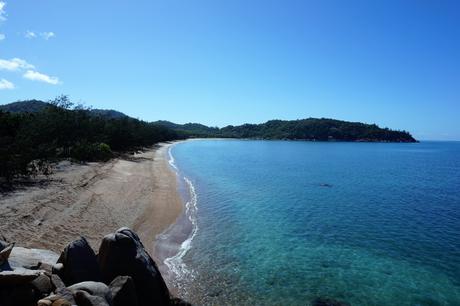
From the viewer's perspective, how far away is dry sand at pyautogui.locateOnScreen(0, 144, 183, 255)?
16.5 meters

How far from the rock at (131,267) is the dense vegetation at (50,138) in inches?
707

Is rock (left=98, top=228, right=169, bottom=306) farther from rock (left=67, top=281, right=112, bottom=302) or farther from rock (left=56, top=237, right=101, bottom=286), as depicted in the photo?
rock (left=67, top=281, right=112, bottom=302)

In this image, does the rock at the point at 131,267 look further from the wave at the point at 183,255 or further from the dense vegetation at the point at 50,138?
the dense vegetation at the point at 50,138

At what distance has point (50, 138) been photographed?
148 feet

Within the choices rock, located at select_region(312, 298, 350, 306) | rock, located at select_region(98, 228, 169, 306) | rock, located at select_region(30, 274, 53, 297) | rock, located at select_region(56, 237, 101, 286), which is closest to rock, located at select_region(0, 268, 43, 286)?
rock, located at select_region(30, 274, 53, 297)

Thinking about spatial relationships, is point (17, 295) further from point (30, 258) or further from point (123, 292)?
point (30, 258)

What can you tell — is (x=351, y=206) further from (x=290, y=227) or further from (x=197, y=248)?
(x=197, y=248)

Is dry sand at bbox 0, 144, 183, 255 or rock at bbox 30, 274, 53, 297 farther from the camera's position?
dry sand at bbox 0, 144, 183, 255

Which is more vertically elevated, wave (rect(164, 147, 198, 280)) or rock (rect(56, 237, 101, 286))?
rock (rect(56, 237, 101, 286))

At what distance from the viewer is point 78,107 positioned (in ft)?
209

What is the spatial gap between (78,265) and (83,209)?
12.5 meters

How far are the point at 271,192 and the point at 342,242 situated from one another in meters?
17.5

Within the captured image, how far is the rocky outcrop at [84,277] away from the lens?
834 centimetres

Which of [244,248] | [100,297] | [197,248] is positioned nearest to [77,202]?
[197,248]
